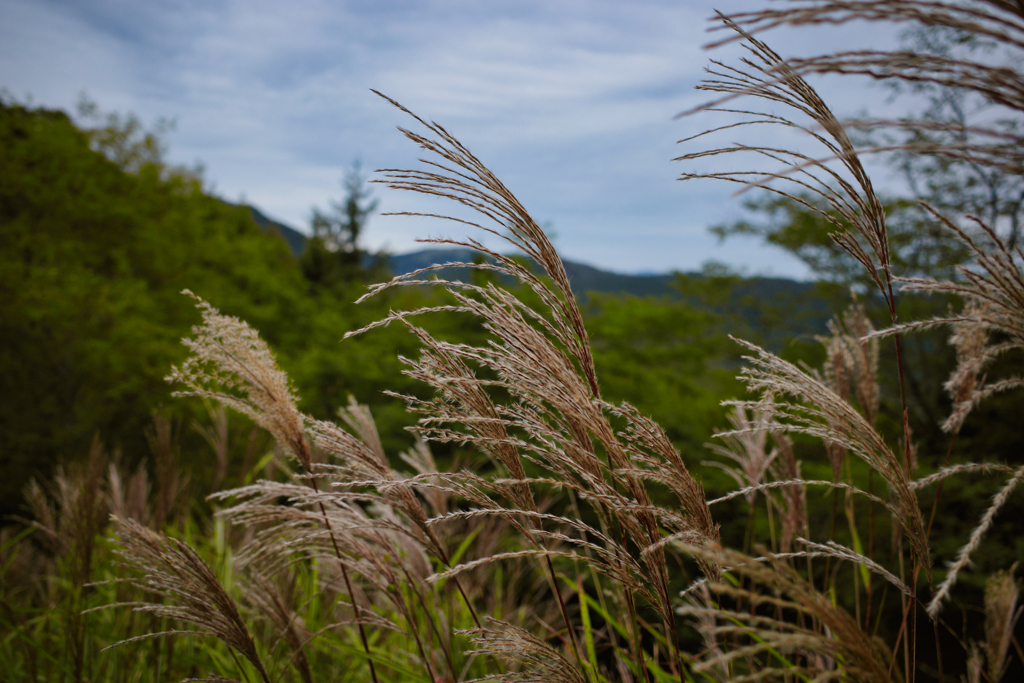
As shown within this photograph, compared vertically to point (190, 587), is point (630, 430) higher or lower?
higher

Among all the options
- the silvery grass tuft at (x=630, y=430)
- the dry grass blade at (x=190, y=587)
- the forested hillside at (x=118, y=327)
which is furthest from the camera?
the forested hillside at (x=118, y=327)

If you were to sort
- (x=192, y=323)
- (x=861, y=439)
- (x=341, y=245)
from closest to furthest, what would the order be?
(x=861, y=439), (x=192, y=323), (x=341, y=245)

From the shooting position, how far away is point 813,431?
1015 millimetres

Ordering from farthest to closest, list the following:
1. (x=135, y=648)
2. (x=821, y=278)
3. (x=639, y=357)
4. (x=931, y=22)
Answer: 1. (x=821, y=278)
2. (x=639, y=357)
3. (x=135, y=648)
4. (x=931, y=22)

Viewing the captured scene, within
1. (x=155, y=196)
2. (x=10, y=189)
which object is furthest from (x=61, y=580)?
(x=155, y=196)

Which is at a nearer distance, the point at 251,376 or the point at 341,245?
the point at 251,376

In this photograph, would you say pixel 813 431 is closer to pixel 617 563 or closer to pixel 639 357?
pixel 617 563

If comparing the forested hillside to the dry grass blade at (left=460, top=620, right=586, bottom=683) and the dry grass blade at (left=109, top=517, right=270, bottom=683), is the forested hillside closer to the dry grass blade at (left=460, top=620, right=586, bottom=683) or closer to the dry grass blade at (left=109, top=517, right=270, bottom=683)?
the dry grass blade at (left=109, top=517, right=270, bottom=683)

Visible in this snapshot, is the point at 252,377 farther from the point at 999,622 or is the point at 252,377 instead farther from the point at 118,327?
the point at 118,327

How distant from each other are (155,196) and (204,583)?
12.3 metres

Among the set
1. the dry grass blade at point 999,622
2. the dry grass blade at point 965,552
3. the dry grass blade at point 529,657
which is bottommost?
the dry grass blade at point 999,622

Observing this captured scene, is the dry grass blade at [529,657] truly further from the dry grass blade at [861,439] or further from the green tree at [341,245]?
the green tree at [341,245]

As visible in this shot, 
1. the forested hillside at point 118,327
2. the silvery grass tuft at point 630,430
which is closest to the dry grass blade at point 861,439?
the silvery grass tuft at point 630,430

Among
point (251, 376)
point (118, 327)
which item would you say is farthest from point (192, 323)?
point (251, 376)
